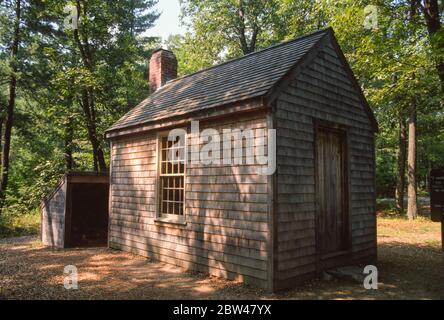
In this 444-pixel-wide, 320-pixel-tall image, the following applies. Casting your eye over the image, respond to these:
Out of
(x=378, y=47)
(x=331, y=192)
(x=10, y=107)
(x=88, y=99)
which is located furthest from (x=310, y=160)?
(x=10, y=107)

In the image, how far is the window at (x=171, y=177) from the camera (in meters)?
8.28

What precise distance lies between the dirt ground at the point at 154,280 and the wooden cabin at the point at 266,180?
39cm

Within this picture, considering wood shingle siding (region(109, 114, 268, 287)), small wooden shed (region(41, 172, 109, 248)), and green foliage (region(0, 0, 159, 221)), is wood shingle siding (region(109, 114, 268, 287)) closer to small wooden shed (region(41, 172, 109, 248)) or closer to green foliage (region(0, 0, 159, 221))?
small wooden shed (region(41, 172, 109, 248))

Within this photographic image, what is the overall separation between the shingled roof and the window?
77cm

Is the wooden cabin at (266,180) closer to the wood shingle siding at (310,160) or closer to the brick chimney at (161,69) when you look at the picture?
the wood shingle siding at (310,160)

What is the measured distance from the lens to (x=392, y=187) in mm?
28875

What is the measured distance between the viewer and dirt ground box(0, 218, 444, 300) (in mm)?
5965

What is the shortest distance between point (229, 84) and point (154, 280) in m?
4.61

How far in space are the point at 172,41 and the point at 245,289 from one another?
135ft

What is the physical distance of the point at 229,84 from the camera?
7926 mm

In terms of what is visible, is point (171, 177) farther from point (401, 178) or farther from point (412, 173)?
point (401, 178)

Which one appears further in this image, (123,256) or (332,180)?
(123,256)
